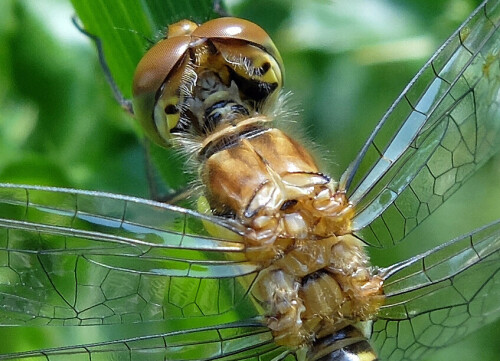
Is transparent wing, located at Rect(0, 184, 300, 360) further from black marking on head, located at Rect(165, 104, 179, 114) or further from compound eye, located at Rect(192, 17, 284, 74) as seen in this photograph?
compound eye, located at Rect(192, 17, 284, 74)

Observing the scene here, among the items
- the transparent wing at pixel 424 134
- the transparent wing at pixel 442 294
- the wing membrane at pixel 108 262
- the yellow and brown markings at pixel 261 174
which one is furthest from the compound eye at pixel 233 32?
the transparent wing at pixel 442 294

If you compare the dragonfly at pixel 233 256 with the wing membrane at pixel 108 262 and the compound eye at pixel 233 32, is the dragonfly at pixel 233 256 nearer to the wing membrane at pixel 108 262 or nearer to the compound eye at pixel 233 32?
the wing membrane at pixel 108 262

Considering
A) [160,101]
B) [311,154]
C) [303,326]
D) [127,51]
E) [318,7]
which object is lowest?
[303,326]

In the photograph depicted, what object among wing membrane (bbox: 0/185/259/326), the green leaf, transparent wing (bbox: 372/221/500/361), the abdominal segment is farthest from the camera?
the green leaf

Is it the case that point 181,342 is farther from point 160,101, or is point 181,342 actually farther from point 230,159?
point 160,101

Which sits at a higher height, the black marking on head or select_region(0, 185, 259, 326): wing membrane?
the black marking on head

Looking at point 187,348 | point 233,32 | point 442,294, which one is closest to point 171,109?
point 233,32

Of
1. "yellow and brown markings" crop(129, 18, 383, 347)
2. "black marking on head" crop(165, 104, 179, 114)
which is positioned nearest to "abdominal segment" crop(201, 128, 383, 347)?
"yellow and brown markings" crop(129, 18, 383, 347)

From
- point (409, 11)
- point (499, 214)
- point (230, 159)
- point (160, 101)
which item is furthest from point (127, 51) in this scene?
point (499, 214)
